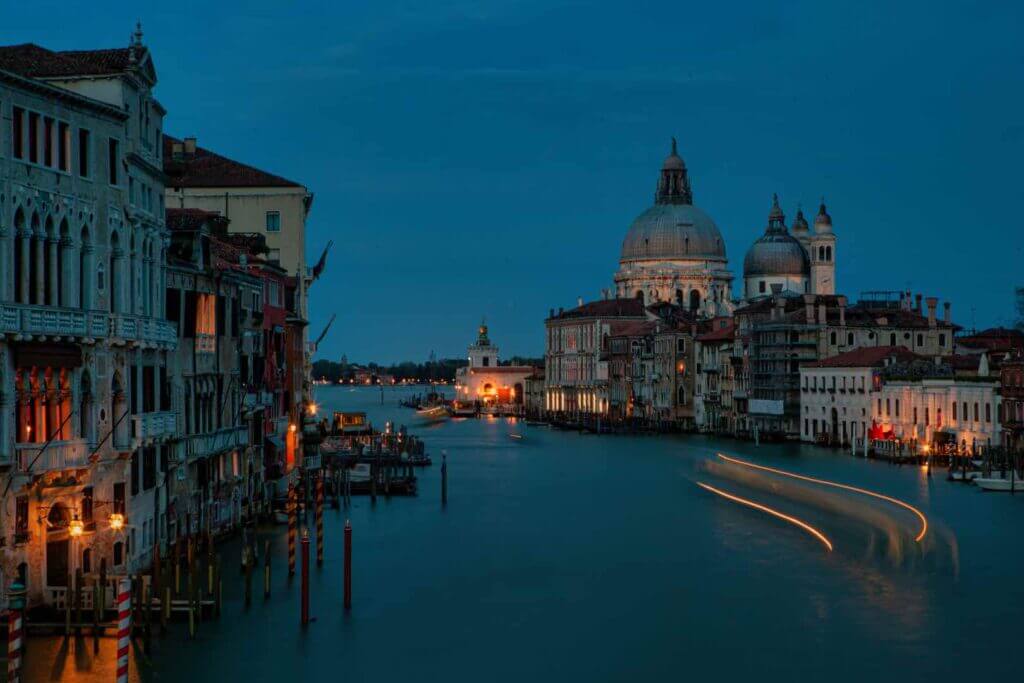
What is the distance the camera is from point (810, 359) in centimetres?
6500

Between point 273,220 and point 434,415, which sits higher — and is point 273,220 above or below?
above

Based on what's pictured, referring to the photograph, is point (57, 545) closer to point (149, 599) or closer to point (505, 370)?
point (149, 599)

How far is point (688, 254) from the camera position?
112m

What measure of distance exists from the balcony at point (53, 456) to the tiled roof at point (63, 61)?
372 centimetres

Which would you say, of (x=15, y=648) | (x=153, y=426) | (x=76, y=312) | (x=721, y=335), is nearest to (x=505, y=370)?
(x=721, y=335)

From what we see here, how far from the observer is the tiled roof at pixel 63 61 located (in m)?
18.3

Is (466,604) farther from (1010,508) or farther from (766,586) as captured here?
(1010,508)

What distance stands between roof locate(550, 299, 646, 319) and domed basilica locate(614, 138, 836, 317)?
4.46 m

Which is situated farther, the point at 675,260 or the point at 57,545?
the point at 675,260

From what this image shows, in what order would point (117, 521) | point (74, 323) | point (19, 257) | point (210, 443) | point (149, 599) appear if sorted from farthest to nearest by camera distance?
point (210, 443)
point (117, 521)
point (149, 599)
point (74, 323)
point (19, 257)

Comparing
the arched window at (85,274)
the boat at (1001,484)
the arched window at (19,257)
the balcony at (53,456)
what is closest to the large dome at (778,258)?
the boat at (1001,484)

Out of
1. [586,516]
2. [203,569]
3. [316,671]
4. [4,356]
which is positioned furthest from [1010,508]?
[4,356]

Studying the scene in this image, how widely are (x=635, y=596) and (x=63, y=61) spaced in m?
10.3

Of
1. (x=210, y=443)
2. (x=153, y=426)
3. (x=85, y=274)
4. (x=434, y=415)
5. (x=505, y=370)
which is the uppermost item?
(x=505, y=370)
